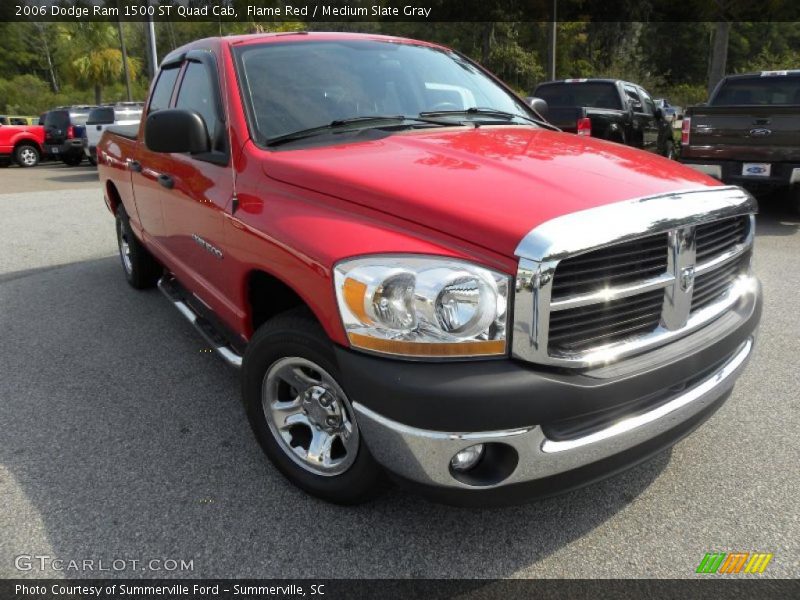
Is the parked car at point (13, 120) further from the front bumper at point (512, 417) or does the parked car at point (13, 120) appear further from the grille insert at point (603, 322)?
the grille insert at point (603, 322)

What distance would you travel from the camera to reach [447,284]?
1983 millimetres

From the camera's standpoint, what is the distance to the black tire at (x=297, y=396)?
7.57ft

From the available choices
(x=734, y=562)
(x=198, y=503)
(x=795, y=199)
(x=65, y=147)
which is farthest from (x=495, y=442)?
(x=65, y=147)

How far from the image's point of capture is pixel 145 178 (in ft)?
13.8

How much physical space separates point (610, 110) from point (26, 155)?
17.8m

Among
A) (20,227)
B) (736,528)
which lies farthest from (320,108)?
(20,227)

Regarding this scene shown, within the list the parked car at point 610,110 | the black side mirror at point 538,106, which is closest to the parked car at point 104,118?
the parked car at point 610,110

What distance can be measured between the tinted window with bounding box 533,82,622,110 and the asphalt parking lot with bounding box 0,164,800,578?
793 centimetres

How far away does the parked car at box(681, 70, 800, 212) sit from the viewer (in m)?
7.28

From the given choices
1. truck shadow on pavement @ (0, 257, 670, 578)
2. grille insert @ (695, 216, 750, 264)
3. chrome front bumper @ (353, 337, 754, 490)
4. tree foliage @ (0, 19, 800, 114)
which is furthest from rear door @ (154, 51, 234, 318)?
tree foliage @ (0, 19, 800, 114)

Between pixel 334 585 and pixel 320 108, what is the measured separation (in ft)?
6.89

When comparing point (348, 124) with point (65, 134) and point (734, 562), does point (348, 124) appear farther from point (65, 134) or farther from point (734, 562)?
point (65, 134)

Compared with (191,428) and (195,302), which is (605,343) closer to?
(191,428)

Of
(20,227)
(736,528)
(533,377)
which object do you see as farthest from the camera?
(20,227)
